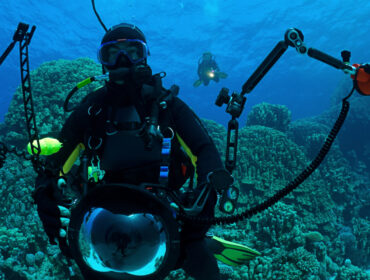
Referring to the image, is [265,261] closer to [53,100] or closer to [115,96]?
[115,96]

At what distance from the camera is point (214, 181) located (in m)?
1.72

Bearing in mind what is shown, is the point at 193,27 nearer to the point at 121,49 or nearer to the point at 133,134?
the point at 121,49

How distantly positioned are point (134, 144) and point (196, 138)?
57cm

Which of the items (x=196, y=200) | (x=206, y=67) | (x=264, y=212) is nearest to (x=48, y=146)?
(x=196, y=200)

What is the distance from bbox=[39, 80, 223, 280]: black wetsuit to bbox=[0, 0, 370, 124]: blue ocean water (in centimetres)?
2653

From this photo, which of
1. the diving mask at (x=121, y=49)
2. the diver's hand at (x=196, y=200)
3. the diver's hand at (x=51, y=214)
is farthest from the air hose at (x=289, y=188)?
the diving mask at (x=121, y=49)

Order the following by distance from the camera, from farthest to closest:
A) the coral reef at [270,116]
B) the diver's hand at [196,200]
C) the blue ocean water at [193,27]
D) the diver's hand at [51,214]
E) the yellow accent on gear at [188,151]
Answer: the blue ocean water at [193,27], the coral reef at [270,116], the yellow accent on gear at [188,151], the diver's hand at [51,214], the diver's hand at [196,200]

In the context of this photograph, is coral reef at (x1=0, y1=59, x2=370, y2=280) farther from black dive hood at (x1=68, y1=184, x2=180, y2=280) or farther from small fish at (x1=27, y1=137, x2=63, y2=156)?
black dive hood at (x1=68, y1=184, x2=180, y2=280)

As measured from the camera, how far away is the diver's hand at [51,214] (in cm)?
171

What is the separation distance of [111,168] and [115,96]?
27.4 inches

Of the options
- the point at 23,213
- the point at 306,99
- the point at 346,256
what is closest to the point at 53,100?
the point at 23,213

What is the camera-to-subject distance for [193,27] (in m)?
33.0

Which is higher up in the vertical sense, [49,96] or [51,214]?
[49,96]

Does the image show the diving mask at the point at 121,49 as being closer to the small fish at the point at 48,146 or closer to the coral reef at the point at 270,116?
the small fish at the point at 48,146
